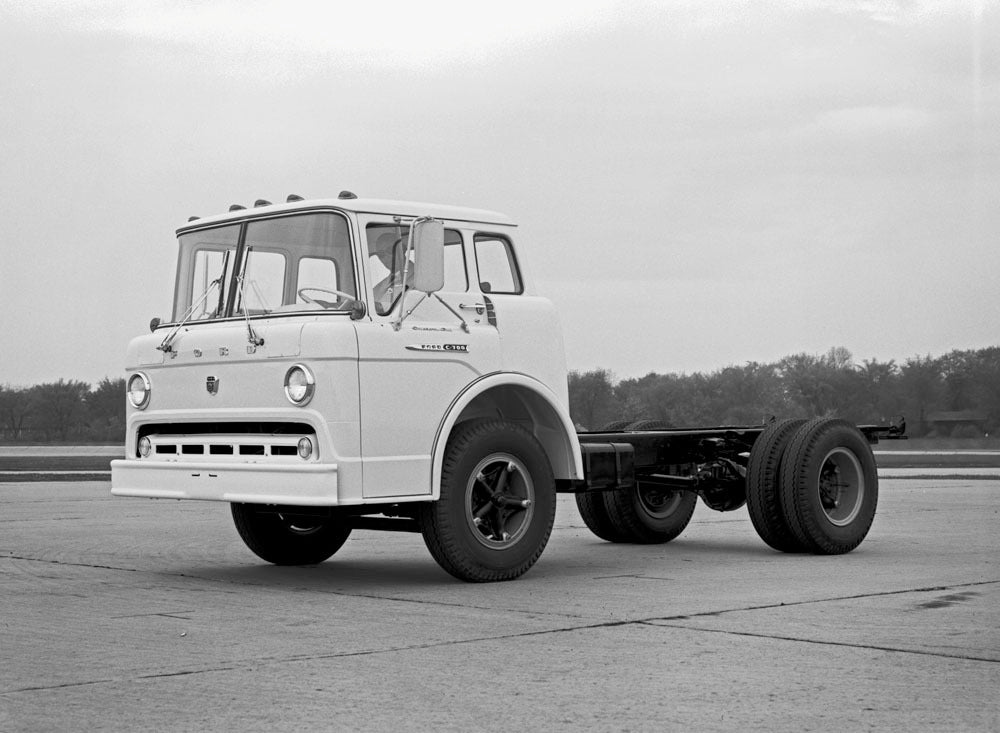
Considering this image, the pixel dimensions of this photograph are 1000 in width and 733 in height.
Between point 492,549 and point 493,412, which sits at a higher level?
point 493,412

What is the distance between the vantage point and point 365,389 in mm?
9383

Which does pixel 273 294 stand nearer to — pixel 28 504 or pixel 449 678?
pixel 449 678

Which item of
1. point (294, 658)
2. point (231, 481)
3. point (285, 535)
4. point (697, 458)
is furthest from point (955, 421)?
point (294, 658)

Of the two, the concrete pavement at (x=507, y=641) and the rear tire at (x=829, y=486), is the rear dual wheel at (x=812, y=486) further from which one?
the concrete pavement at (x=507, y=641)

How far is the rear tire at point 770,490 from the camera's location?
11680 millimetres

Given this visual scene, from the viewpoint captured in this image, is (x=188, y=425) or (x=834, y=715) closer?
(x=834, y=715)

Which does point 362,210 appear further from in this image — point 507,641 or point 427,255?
point 507,641

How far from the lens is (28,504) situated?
763 inches

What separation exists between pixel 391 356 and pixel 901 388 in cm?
8018

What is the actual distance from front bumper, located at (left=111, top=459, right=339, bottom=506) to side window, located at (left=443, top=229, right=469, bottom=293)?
181 cm

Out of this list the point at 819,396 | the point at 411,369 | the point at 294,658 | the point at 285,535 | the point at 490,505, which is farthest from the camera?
the point at 819,396

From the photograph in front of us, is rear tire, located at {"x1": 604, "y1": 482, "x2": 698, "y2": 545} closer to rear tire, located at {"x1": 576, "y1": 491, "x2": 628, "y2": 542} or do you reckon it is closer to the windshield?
rear tire, located at {"x1": 576, "y1": 491, "x2": 628, "y2": 542}

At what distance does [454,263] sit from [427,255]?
911mm

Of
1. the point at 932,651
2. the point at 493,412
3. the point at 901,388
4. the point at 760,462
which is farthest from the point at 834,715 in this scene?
the point at 901,388
